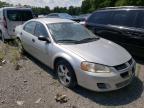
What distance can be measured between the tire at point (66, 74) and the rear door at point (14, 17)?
5109 mm

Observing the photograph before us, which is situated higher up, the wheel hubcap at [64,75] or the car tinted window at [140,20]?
the car tinted window at [140,20]

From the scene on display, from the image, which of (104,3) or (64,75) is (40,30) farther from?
(104,3)

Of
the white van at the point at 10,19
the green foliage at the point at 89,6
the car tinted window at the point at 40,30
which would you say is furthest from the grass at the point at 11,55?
the green foliage at the point at 89,6

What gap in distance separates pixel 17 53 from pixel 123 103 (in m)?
4.66

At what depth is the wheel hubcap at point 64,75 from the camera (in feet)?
16.4

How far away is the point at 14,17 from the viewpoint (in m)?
9.94

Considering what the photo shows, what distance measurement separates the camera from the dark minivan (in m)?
6.57

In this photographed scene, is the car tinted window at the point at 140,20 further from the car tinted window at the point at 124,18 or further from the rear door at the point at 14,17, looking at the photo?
the rear door at the point at 14,17

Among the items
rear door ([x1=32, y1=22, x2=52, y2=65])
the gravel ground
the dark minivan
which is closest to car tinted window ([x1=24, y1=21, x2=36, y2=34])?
rear door ([x1=32, y1=22, x2=52, y2=65])

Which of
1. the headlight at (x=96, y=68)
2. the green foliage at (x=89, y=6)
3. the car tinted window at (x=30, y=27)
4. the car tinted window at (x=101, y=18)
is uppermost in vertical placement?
the car tinted window at (x=101, y=18)

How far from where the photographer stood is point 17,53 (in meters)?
7.95

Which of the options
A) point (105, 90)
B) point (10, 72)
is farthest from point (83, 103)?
point (10, 72)

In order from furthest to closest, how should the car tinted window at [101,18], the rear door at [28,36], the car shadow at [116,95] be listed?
the car tinted window at [101,18]
the rear door at [28,36]
the car shadow at [116,95]

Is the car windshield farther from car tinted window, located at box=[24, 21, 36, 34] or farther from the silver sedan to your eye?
car tinted window, located at box=[24, 21, 36, 34]
